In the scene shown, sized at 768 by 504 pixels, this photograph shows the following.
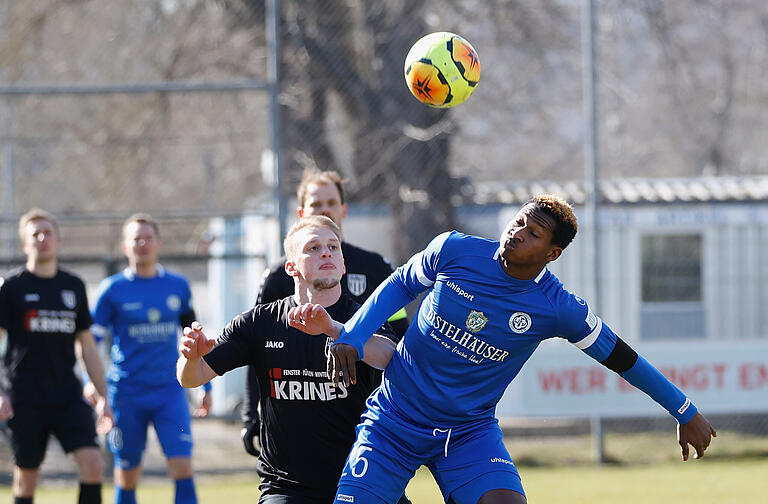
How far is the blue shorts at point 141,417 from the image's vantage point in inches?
284

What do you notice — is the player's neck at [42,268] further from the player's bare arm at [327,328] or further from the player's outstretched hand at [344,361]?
the player's outstretched hand at [344,361]

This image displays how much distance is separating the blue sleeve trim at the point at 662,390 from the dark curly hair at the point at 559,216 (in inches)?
22.3

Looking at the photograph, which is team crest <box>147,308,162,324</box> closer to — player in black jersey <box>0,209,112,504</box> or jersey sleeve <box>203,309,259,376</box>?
player in black jersey <box>0,209,112,504</box>

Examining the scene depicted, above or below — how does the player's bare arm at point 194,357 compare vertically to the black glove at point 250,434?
above

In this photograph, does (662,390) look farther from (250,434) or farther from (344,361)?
(250,434)

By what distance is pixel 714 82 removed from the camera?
69.9 feet

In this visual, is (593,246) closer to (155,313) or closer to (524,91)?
(155,313)

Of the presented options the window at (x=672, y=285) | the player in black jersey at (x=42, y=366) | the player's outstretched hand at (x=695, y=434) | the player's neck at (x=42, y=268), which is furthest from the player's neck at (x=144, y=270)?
the window at (x=672, y=285)

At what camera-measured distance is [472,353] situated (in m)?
4.19

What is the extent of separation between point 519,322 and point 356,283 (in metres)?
1.45

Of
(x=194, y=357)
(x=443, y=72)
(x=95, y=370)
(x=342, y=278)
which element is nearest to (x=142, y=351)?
(x=95, y=370)

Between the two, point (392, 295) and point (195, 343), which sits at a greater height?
point (392, 295)

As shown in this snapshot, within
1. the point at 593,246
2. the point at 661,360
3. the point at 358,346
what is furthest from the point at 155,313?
the point at 661,360

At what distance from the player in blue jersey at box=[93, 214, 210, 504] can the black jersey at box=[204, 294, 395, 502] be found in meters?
2.92
